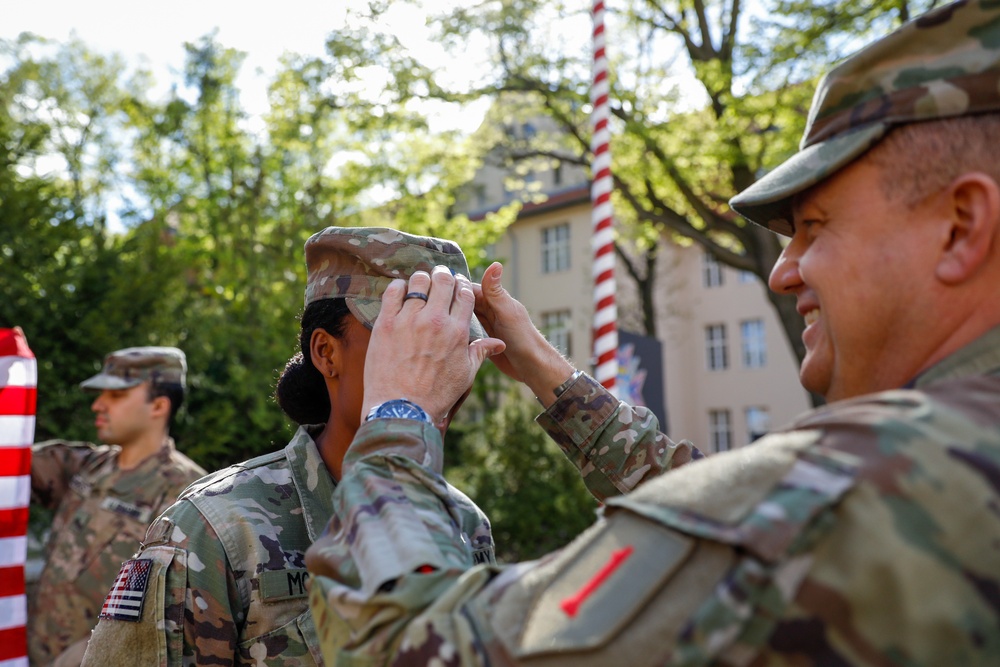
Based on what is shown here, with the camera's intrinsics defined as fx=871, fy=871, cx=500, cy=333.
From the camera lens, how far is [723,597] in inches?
40.5

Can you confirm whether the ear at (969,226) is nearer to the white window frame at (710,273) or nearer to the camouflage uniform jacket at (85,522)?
the camouflage uniform jacket at (85,522)

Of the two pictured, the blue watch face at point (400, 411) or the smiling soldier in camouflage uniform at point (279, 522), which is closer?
the blue watch face at point (400, 411)

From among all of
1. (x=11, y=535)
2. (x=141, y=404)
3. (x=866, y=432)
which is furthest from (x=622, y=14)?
(x=866, y=432)

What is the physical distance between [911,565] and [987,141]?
0.67 meters

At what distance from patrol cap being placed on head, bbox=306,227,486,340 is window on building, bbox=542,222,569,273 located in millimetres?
28999

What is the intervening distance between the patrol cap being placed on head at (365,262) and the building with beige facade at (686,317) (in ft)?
89.2

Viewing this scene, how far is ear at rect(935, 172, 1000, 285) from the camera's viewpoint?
4.14 feet

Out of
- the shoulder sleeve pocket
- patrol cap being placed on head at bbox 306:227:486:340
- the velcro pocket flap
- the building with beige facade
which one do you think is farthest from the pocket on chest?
the building with beige facade

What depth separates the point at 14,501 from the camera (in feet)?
10.2

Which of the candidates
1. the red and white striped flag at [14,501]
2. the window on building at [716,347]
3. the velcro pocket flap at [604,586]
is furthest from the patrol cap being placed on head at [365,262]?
the window on building at [716,347]

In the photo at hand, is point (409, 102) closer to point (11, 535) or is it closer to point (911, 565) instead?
point (11, 535)

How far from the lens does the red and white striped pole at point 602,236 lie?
6258 millimetres

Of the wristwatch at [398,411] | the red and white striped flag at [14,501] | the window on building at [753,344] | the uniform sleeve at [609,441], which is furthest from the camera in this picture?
the window on building at [753,344]

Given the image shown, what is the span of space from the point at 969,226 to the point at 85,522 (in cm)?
509
